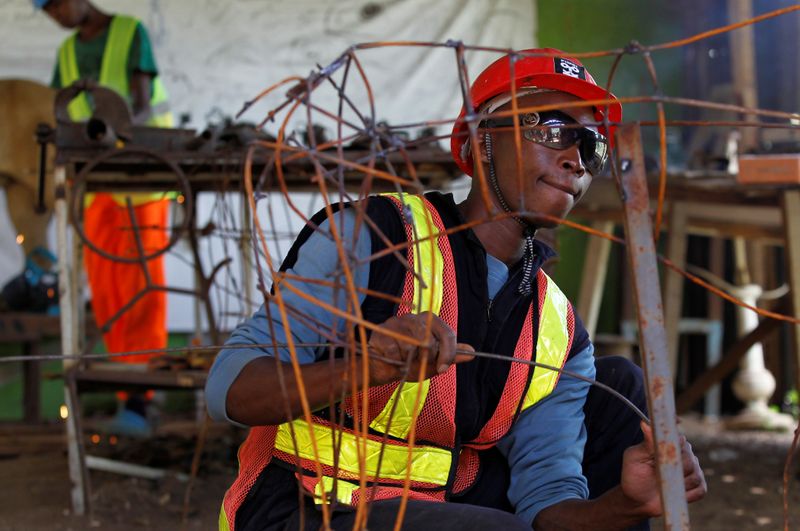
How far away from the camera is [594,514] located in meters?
1.73

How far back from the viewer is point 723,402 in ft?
21.1

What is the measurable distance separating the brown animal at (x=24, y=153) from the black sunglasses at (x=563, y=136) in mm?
3764

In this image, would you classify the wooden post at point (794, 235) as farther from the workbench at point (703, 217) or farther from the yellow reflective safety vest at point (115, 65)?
the yellow reflective safety vest at point (115, 65)

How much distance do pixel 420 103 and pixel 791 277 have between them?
2676 mm

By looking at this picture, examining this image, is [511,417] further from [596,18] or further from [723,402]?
[596,18]

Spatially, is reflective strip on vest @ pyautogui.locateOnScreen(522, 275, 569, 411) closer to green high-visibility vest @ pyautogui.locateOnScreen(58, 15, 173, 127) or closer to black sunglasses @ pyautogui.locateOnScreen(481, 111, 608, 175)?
black sunglasses @ pyautogui.locateOnScreen(481, 111, 608, 175)

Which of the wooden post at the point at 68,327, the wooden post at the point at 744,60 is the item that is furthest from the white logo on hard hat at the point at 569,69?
the wooden post at the point at 744,60

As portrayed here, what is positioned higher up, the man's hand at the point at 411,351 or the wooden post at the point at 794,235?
the wooden post at the point at 794,235

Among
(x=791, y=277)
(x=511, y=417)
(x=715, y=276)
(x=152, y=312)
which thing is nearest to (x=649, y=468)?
(x=511, y=417)

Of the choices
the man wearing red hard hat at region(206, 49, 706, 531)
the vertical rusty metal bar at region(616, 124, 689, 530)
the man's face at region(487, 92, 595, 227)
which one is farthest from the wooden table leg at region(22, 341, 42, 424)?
the vertical rusty metal bar at region(616, 124, 689, 530)

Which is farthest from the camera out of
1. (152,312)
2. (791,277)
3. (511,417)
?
(152,312)

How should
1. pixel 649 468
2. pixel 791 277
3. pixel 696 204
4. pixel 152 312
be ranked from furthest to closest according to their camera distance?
pixel 696 204
pixel 152 312
pixel 791 277
pixel 649 468

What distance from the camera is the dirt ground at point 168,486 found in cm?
344

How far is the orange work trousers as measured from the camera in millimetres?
4285
